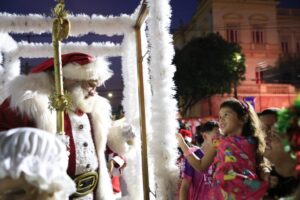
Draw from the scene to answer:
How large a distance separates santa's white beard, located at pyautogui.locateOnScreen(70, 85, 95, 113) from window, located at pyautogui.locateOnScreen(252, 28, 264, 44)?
31904 millimetres

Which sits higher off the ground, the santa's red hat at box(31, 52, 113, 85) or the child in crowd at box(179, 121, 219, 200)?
the santa's red hat at box(31, 52, 113, 85)

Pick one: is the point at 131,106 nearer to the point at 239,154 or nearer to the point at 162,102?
the point at 162,102

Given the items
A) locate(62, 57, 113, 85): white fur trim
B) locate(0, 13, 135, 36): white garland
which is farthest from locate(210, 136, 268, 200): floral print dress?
locate(0, 13, 135, 36): white garland

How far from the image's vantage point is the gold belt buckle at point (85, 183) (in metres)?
3.33

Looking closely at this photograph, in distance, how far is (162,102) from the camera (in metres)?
3.71

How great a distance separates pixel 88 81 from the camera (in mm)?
3676

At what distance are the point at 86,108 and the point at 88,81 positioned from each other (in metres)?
0.29

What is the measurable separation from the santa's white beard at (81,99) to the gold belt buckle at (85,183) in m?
0.65

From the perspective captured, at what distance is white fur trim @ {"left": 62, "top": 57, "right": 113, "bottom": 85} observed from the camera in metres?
3.58

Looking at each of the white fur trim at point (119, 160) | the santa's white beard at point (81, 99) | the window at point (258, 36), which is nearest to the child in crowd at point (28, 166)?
the santa's white beard at point (81, 99)

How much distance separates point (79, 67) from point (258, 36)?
32590mm

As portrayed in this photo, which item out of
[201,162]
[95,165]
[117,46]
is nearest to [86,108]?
[95,165]

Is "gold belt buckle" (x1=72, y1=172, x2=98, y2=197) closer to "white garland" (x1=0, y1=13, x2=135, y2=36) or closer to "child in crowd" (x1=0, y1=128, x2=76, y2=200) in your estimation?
"child in crowd" (x1=0, y1=128, x2=76, y2=200)

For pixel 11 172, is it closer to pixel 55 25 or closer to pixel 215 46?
pixel 55 25
